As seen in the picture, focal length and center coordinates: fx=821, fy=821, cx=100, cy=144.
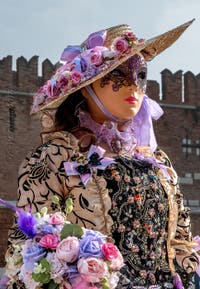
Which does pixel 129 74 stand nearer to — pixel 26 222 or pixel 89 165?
pixel 89 165

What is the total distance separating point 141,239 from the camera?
2.32 meters

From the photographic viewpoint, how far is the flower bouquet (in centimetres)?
202

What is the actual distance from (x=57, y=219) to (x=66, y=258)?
13 centimetres

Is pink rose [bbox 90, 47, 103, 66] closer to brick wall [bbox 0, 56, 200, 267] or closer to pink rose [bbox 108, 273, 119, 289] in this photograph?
pink rose [bbox 108, 273, 119, 289]

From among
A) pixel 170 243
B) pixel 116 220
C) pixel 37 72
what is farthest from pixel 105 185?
pixel 37 72

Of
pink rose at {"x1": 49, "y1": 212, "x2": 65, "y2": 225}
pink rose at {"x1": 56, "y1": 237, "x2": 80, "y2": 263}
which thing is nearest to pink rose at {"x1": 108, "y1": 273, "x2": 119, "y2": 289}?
pink rose at {"x1": 56, "y1": 237, "x2": 80, "y2": 263}

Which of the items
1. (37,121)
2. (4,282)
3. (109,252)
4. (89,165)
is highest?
(37,121)

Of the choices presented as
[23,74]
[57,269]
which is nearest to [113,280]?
[57,269]

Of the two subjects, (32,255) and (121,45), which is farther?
(121,45)

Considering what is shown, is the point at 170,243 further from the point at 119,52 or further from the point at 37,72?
the point at 37,72

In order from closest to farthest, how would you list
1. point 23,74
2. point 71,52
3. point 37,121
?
point 71,52 < point 37,121 < point 23,74

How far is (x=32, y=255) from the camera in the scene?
6.83 ft

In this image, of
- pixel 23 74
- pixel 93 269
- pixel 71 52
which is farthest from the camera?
pixel 23 74

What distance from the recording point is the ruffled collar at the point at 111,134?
2.48m
